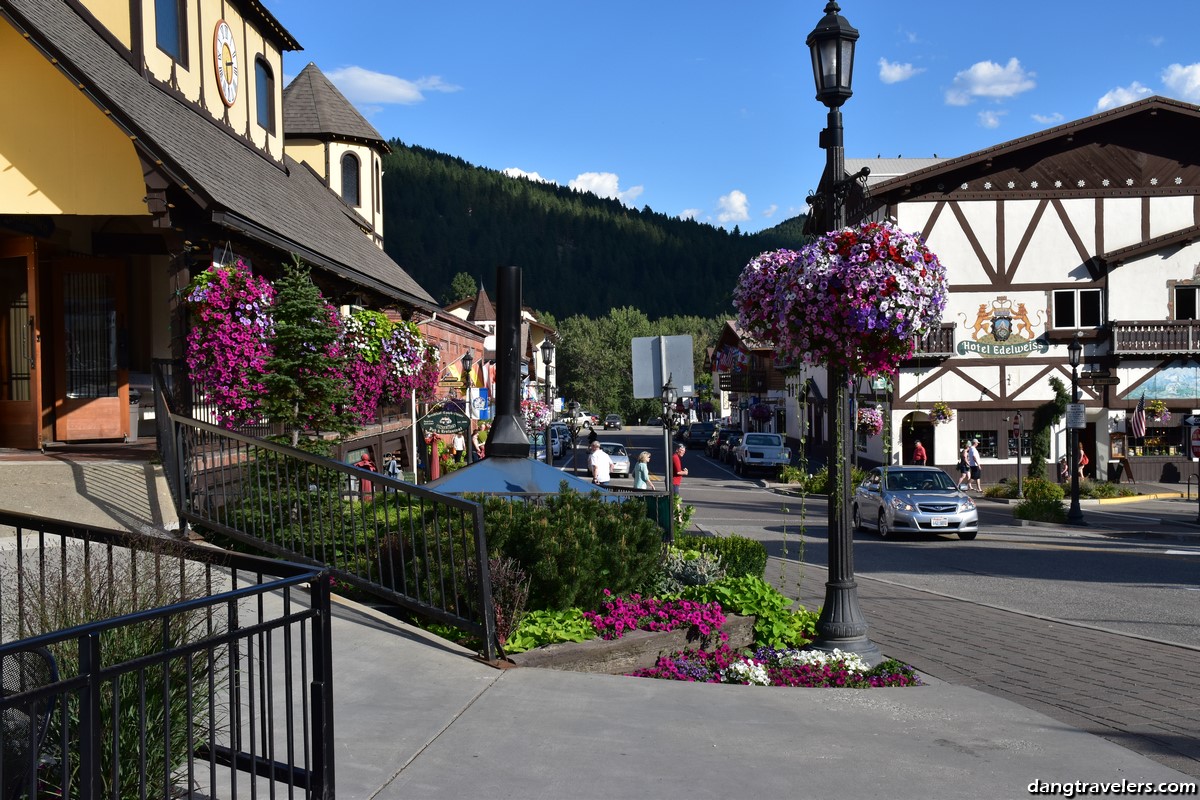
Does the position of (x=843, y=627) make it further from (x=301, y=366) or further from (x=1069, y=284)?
(x=1069, y=284)

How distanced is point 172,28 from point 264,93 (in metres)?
4.73

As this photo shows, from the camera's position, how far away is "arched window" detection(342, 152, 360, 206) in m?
30.8

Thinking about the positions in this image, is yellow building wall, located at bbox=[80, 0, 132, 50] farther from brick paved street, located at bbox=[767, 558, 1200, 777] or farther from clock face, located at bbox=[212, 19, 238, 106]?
brick paved street, located at bbox=[767, 558, 1200, 777]

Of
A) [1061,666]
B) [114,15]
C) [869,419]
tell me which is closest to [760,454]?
[869,419]

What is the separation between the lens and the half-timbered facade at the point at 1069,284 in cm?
3731

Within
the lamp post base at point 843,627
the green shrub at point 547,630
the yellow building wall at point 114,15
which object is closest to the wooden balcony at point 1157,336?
A: the lamp post base at point 843,627

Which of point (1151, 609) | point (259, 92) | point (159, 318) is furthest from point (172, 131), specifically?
point (1151, 609)

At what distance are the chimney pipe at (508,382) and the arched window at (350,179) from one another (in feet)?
65.5

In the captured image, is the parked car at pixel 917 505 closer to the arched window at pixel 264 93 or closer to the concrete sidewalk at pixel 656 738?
the concrete sidewalk at pixel 656 738

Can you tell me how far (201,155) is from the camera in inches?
563

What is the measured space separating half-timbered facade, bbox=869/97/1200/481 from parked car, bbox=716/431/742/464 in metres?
14.2

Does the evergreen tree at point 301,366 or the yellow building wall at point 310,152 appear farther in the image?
the yellow building wall at point 310,152

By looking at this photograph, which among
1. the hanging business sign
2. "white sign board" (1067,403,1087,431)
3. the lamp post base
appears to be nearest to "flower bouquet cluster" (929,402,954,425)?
"white sign board" (1067,403,1087,431)

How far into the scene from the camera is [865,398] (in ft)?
124
